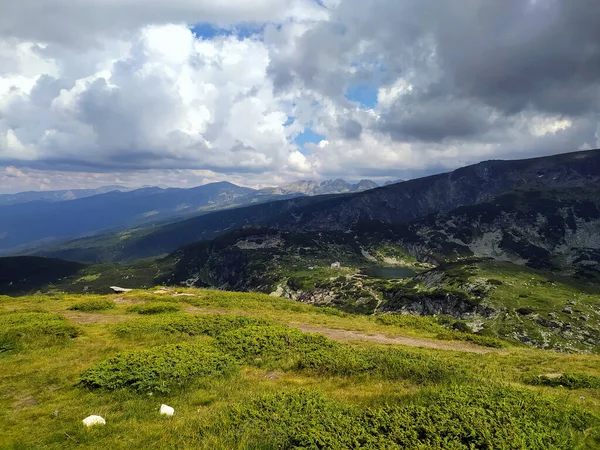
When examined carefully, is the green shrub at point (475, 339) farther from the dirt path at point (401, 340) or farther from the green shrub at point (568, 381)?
the green shrub at point (568, 381)

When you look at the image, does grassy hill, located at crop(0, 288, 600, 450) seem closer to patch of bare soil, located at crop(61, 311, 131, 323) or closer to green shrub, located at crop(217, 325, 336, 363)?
green shrub, located at crop(217, 325, 336, 363)

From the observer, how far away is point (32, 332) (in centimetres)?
2475

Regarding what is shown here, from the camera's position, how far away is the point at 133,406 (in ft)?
47.4

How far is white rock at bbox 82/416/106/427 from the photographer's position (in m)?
12.7

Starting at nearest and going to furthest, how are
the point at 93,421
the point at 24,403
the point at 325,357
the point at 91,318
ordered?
the point at 93,421 < the point at 24,403 < the point at 325,357 < the point at 91,318

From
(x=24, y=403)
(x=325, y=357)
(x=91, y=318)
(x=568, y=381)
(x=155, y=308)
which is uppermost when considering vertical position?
(x=24, y=403)

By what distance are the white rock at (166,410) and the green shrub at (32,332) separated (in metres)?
15.4

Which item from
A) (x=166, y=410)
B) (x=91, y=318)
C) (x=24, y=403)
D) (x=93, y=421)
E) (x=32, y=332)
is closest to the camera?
(x=93, y=421)

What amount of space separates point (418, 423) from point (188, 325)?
73.1ft

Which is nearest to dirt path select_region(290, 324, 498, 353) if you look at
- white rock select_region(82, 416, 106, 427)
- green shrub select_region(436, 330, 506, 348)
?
green shrub select_region(436, 330, 506, 348)

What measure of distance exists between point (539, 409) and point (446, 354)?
538 inches

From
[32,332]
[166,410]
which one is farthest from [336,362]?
[32,332]

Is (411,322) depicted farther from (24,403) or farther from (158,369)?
(24,403)

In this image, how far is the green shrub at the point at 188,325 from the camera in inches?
1069
